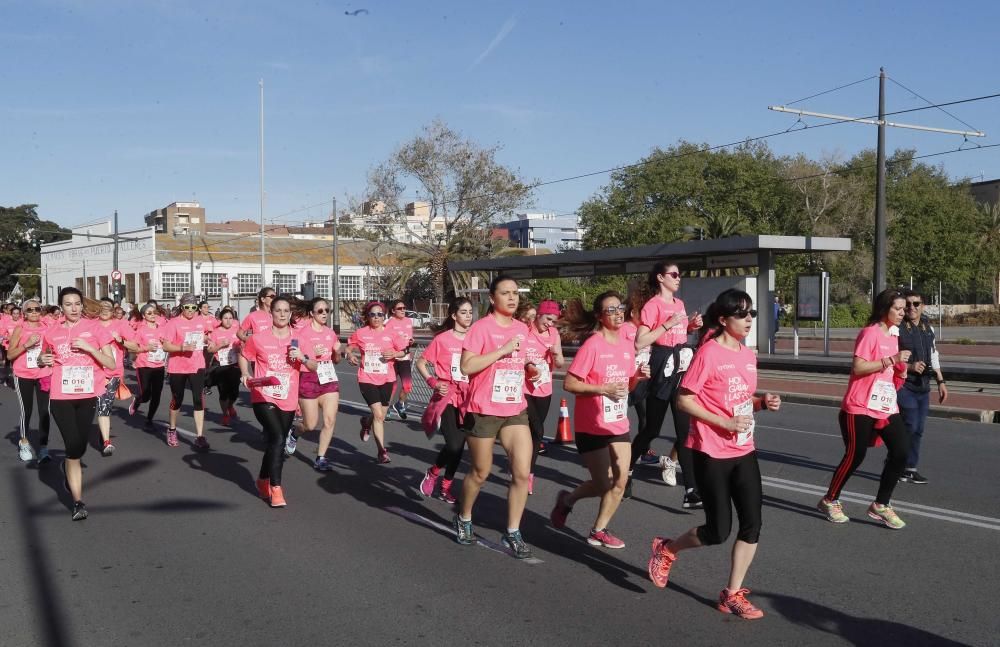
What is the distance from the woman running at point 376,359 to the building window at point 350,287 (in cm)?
6520

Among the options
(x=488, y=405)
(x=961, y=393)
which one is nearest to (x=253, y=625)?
(x=488, y=405)

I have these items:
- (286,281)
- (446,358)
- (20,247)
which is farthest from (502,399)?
(20,247)

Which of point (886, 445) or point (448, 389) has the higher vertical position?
point (448, 389)

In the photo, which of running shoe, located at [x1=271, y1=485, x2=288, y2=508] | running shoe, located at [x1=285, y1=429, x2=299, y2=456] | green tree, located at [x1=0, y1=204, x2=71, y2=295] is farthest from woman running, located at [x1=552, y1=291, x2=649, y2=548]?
A: green tree, located at [x1=0, y1=204, x2=71, y2=295]

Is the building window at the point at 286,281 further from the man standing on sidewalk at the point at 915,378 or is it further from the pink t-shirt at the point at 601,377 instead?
the pink t-shirt at the point at 601,377

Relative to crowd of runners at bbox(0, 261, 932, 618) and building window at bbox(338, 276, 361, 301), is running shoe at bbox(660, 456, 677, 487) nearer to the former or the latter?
crowd of runners at bbox(0, 261, 932, 618)

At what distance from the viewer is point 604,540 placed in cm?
650

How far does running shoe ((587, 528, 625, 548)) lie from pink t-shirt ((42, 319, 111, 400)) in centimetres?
407

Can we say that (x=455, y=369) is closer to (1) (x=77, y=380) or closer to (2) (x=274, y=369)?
(2) (x=274, y=369)

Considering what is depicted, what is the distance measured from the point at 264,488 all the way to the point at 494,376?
295 centimetres

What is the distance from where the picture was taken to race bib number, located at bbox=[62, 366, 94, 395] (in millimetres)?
7645

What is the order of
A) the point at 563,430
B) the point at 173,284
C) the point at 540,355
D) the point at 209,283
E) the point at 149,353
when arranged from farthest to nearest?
the point at 209,283, the point at 173,284, the point at 149,353, the point at 563,430, the point at 540,355

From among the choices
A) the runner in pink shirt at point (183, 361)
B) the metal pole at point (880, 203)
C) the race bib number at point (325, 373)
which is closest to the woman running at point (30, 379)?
the runner in pink shirt at point (183, 361)

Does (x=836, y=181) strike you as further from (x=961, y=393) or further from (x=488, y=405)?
(x=488, y=405)
